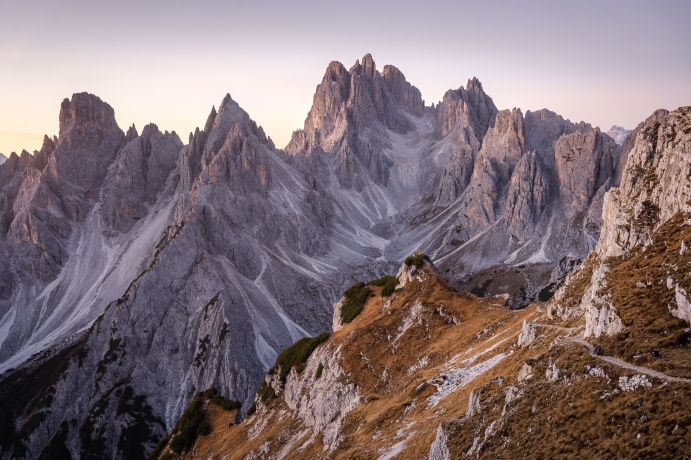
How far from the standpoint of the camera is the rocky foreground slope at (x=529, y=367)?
69.4ft

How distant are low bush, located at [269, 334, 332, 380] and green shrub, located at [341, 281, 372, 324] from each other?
4.21 meters

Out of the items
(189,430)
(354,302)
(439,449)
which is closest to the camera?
(439,449)

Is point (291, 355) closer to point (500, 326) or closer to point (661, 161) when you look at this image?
point (500, 326)

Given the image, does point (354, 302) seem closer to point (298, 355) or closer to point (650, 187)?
point (298, 355)

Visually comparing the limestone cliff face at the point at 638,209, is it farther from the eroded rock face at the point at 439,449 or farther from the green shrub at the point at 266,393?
the green shrub at the point at 266,393

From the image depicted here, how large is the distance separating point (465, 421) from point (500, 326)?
18337 mm

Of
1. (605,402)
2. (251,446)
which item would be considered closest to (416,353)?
(251,446)

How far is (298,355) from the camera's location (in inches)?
2392

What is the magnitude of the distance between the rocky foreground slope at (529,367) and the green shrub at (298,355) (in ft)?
2.03

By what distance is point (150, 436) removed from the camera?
440ft

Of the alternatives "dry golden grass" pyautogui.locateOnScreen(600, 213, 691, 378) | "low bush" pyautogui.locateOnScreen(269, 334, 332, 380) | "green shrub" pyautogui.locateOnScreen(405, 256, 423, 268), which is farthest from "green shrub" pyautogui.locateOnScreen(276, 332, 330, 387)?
"dry golden grass" pyautogui.locateOnScreen(600, 213, 691, 378)

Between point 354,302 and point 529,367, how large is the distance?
39317mm

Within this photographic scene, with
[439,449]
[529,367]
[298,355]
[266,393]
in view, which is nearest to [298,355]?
[298,355]

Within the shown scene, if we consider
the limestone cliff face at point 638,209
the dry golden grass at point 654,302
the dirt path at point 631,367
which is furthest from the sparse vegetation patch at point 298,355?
the dirt path at point 631,367
